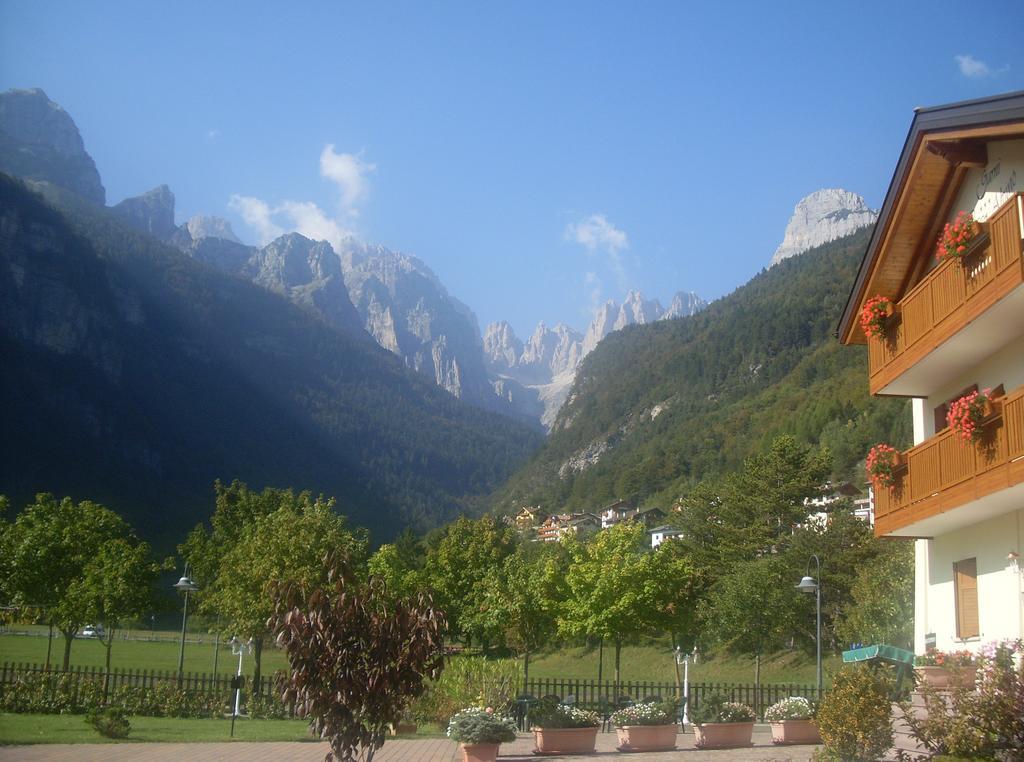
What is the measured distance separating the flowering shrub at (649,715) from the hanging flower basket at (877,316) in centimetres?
864

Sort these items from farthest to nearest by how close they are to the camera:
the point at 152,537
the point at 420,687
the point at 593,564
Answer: the point at 152,537 < the point at 593,564 < the point at 420,687

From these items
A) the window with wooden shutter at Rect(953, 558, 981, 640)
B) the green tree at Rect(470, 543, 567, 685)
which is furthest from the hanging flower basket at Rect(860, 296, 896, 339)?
the green tree at Rect(470, 543, 567, 685)

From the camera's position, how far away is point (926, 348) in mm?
16375

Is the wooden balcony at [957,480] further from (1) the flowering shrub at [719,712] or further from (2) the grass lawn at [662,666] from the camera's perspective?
(2) the grass lawn at [662,666]

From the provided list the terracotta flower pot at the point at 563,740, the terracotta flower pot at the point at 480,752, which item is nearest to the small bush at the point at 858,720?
the terracotta flower pot at the point at 480,752

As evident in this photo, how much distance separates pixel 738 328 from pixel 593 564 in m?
127

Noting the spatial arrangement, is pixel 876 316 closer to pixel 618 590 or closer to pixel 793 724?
pixel 793 724

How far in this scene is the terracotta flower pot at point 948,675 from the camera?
1250 cm

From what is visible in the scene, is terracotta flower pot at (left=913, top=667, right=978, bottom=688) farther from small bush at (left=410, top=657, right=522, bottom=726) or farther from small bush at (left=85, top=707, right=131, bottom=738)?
small bush at (left=85, top=707, right=131, bottom=738)

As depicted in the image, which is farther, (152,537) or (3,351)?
(3,351)

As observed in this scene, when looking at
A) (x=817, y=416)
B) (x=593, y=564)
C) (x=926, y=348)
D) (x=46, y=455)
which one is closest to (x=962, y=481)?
(x=926, y=348)

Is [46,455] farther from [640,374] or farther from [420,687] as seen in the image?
[420,687]

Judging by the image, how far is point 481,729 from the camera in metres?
15.8

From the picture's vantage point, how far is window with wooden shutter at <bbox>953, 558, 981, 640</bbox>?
16.9m
